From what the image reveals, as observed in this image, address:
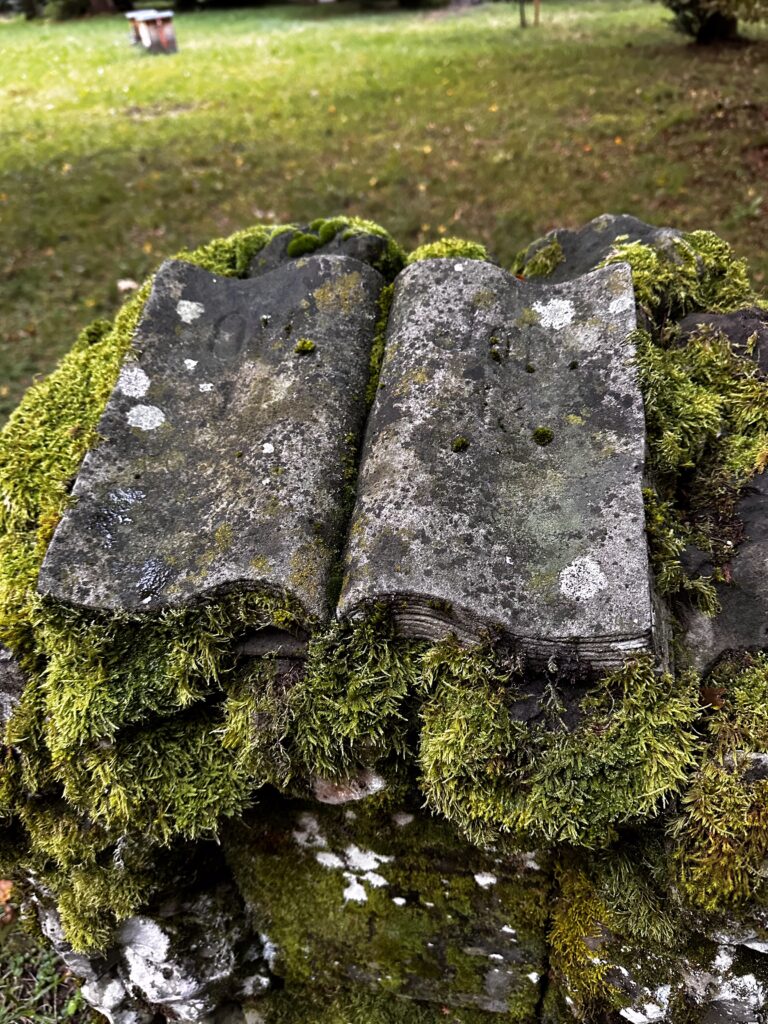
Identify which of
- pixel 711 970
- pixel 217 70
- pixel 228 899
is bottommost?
pixel 228 899

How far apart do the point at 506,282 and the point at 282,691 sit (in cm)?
167

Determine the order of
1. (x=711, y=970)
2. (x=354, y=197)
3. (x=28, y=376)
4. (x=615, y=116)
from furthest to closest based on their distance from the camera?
(x=615, y=116) → (x=354, y=197) → (x=28, y=376) → (x=711, y=970)

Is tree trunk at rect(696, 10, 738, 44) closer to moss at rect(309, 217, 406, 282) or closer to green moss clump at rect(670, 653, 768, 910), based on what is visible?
moss at rect(309, 217, 406, 282)

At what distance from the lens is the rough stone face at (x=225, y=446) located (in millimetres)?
2031

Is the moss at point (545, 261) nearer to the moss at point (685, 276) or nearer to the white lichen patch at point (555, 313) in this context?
the moss at point (685, 276)

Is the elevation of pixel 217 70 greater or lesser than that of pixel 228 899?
greater

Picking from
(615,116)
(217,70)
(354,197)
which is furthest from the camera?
(217,70)

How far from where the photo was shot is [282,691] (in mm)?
2023

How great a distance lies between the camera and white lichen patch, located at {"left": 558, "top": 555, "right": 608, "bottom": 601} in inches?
72.0

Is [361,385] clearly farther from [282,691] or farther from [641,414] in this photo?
[282,691]

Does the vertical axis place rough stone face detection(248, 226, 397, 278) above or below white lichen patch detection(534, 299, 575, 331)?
above

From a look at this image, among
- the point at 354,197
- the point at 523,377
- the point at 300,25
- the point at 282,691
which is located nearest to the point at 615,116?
the point at 354,197

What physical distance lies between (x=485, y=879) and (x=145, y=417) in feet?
6.44

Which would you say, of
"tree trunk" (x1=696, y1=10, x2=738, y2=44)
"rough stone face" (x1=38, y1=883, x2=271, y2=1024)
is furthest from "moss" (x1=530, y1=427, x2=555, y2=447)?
"tree trunk" (x1=696, y1=10, x2=738, y2=44)
